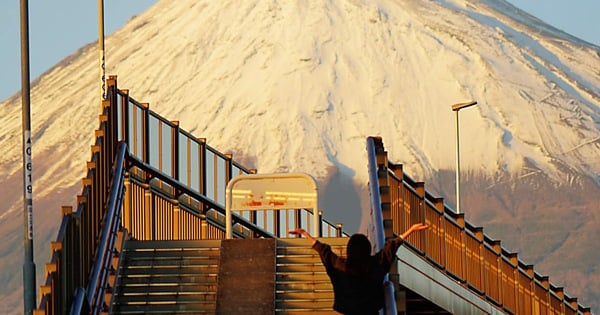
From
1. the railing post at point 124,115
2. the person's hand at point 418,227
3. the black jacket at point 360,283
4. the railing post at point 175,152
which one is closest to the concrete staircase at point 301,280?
the black jacket at point 360,283

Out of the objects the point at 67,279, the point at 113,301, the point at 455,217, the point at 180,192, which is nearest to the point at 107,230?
the point at 113,301

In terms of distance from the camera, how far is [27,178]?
21453 mm

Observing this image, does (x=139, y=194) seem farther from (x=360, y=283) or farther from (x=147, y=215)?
(x=360, y=283)

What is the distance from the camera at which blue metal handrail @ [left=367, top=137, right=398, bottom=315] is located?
19078 mm

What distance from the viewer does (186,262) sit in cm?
2295

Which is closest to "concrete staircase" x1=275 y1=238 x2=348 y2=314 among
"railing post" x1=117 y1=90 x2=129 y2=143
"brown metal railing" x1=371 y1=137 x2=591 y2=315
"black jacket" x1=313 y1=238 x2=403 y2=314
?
"brown metal railing" x1=371 y1=137 x2=591 y2=315

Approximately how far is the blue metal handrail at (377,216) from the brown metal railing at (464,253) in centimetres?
14

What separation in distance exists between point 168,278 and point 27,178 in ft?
6.85

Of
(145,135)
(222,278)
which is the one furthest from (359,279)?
(145,135)

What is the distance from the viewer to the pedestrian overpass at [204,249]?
21.1m

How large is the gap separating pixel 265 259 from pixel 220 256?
48cm

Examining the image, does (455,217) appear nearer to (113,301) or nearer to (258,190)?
(258,190)

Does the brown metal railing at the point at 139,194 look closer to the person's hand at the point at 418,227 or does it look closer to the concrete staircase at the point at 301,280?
the concrete staircase at the point at 301,280

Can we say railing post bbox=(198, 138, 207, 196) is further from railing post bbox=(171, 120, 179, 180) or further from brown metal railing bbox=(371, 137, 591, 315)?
brown metal railing bbox=(371, 137, 591, 315)
